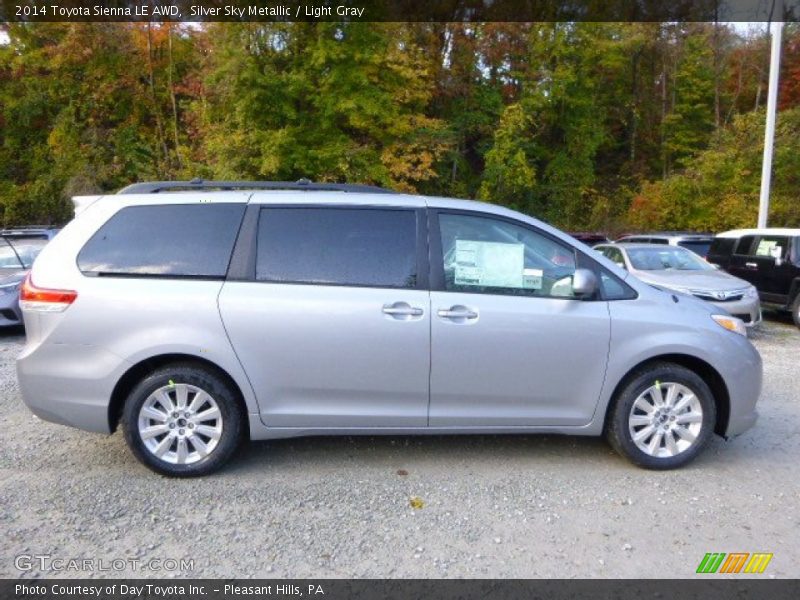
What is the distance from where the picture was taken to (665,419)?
13.2 ft

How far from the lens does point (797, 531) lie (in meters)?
3.31

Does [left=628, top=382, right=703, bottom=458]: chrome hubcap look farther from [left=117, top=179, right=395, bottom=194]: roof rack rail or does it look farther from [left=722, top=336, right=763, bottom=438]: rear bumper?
[left=117, top=179, right=395, bottom=194]: roof rack rail

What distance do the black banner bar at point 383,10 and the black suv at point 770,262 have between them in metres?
7.03

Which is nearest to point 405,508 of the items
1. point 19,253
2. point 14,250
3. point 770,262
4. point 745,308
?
point 745,308

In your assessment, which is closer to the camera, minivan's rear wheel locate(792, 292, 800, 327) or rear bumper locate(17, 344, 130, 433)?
rear bumper locate(17, 344, 130, 433)

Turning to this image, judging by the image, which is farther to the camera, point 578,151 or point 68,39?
point 578,151

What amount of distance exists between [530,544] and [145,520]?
212 centimetres

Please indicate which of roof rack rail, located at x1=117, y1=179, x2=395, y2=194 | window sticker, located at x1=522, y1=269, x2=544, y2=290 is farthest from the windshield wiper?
window sticker, located at x1=522, y1=269, x2=544, y2=290

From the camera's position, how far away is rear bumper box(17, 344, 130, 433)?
3.76 metres

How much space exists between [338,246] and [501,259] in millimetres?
1095

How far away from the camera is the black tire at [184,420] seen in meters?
3.78

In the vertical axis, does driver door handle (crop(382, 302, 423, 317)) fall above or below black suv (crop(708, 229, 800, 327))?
above

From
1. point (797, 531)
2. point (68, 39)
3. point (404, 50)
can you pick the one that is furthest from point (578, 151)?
point (797, 531)

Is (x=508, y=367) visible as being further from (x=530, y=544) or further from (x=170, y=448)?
(x=170, y=448)
